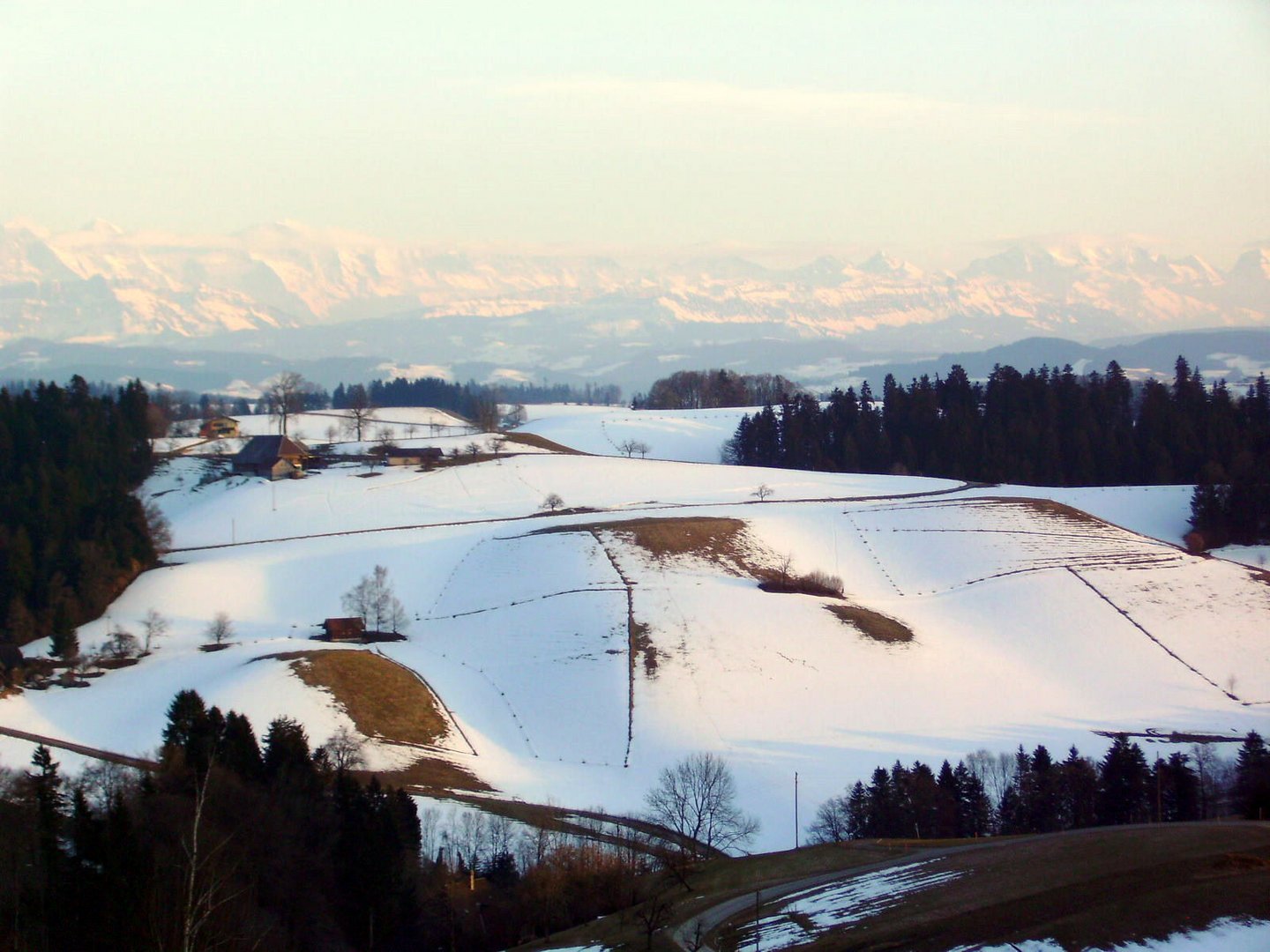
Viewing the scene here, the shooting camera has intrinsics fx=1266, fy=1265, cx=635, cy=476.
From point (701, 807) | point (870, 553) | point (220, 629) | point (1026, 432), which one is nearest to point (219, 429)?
point (220, 629)

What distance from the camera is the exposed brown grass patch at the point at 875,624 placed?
2088 inches

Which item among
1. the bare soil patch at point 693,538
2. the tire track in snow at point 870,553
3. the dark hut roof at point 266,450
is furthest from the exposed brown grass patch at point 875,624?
the dark hut roof at point 266,450

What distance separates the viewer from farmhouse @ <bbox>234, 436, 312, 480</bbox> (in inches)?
3177

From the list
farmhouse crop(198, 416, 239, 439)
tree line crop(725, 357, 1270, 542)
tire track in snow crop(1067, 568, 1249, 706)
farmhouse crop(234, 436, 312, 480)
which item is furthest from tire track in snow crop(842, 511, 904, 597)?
farmhouse crop(198, 416, 239, 439)

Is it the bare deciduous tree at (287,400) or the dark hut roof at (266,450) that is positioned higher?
the bare deciduous tree at (287,400)

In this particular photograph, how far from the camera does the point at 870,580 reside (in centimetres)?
6225

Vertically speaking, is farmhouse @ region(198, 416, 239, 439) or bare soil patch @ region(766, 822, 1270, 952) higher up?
farmhouse @ region(198, 416, 239, 439)

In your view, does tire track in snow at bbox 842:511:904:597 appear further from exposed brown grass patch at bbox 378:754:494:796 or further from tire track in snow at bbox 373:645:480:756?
exposed brown grass patch at bbox 378:754:494:796

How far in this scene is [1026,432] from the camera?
9756 cm

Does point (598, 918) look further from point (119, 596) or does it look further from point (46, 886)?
point (119, 596)

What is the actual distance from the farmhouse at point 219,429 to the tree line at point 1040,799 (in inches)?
2711

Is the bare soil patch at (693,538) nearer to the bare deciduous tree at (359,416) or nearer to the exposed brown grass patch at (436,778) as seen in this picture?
the exposed brown grass patch at (436,778)

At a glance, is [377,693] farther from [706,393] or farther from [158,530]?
[706,393]

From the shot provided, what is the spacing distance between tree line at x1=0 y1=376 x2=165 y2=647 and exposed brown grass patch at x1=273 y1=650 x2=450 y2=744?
11457 mm
